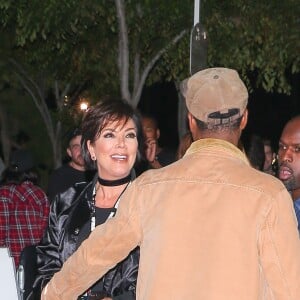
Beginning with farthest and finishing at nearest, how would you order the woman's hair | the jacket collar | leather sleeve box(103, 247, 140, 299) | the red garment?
the red garment < the woman's hair < leather sleeve box(103, 247, 140, 299) < the jacket collar

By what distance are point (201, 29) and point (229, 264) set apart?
7.19m

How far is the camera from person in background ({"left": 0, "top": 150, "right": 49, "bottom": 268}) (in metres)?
6.68

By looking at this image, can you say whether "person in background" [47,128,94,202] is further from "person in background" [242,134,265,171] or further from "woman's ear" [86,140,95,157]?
"woman's ear" [86,140,95,157]

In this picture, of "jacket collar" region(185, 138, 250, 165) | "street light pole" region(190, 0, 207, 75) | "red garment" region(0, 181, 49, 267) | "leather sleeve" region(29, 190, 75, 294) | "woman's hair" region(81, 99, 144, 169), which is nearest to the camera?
"jacket collar" region(185, 138, 250, 165)

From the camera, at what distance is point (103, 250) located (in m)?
3.04

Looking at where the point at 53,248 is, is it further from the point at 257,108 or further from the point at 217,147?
the point at 257,108

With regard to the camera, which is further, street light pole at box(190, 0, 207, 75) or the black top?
street light pole at box(190, 0, 207, 75)

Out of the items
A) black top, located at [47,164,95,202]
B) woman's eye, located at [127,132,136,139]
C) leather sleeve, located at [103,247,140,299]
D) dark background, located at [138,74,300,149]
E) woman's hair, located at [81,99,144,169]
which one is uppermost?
woman's hair, located at [81,99,144,169]

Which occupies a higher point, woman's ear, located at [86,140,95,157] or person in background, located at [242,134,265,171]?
woman's ear, located at [86,140,95,157]

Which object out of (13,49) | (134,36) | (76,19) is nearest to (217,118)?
(76,19)

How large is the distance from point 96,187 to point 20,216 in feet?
7.99

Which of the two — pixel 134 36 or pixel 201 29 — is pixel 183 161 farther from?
pixel 134 36

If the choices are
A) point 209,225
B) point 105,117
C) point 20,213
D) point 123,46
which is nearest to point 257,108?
point 123,46

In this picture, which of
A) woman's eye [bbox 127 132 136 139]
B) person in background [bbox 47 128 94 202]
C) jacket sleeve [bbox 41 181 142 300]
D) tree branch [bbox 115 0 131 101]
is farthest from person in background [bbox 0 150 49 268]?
tree branch [bbox 115 0 131 101]
